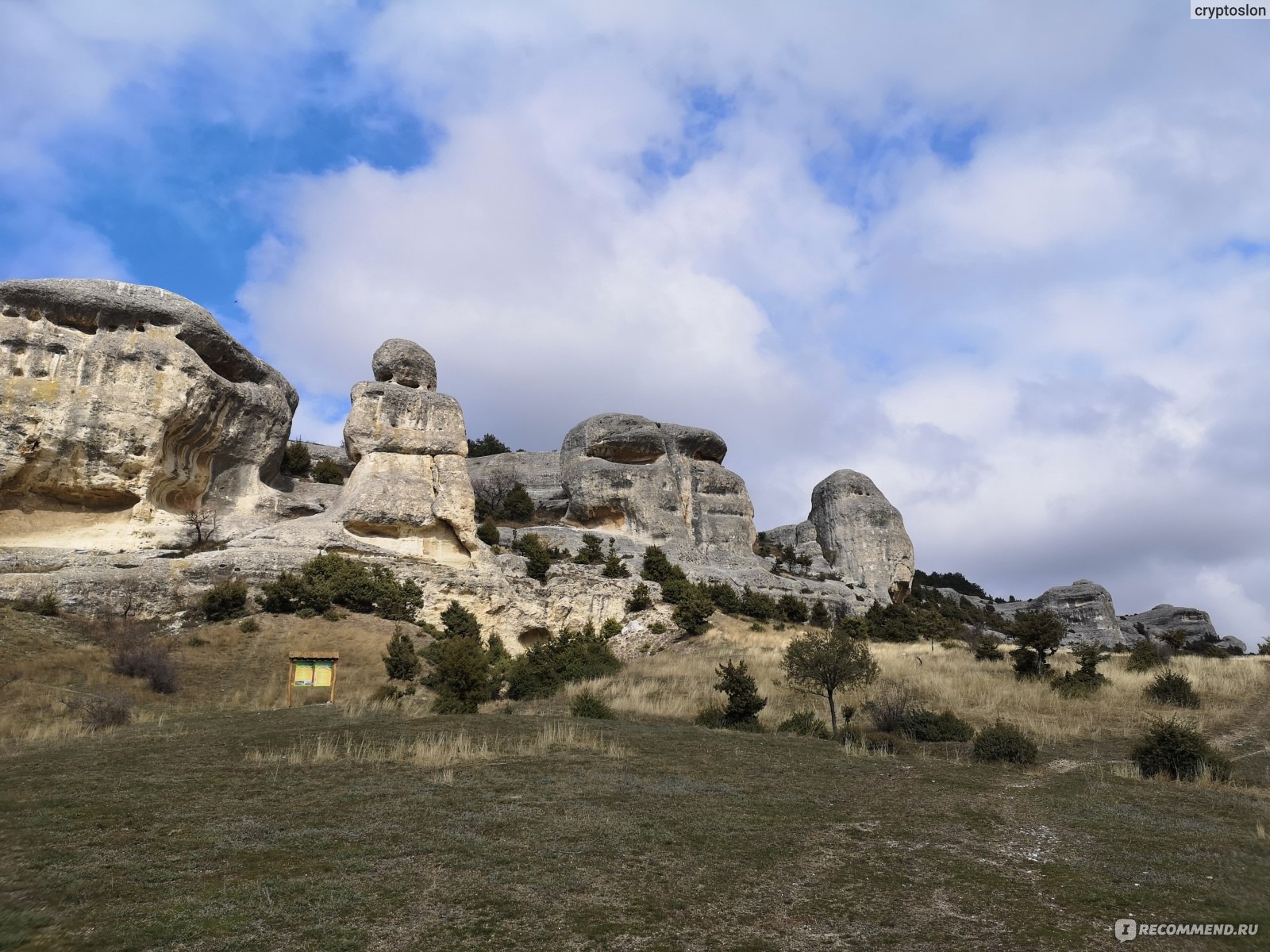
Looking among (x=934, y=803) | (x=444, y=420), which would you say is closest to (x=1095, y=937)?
(x=934, y=803)

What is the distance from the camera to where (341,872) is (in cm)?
551

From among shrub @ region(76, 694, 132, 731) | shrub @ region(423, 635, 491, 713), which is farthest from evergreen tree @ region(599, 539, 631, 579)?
shrub @ region(76, 694, 132, 731)

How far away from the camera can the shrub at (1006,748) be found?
11.5 meters

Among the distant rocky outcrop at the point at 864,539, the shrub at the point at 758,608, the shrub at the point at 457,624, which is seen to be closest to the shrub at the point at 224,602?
the shrub at the point at 457,624

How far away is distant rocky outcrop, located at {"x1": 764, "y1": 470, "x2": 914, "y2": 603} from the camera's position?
44812mm

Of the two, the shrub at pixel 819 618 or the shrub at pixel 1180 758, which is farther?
the shrub at pixel 819 618

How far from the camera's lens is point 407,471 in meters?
28.8

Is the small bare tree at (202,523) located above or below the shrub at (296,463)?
below

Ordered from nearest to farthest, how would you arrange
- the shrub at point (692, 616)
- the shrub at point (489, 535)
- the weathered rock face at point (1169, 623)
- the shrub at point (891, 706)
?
the shrub at point (891, 706)
the shrub at point (692, 616)
the shrub at point (489, 535)
the weathered rock face at point (1169, 623)

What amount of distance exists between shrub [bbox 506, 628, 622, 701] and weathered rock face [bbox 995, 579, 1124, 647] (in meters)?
31.9

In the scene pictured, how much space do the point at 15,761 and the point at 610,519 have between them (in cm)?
3006

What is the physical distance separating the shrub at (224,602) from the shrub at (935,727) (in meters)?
17.1

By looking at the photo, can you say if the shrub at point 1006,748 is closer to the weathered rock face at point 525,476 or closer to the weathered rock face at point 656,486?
the weathered rock face at point 656,486

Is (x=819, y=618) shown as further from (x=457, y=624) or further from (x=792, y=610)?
(x=457, y=624)
